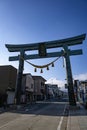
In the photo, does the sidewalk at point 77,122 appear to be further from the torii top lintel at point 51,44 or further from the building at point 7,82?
the building at point 7,82

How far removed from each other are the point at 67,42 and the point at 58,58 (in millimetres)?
3264

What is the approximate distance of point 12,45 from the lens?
28969 millimetres

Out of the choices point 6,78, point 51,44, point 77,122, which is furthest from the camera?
point 6,78

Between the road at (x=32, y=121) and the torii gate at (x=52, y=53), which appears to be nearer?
the road at (x=32, y=121)

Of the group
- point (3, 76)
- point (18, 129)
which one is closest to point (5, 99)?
point (3, 76)

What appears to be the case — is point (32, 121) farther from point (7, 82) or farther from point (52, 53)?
point (7, 82)

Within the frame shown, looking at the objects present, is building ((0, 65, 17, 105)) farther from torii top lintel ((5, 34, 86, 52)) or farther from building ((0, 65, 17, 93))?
torii top lintel ((5, 34, 86, 52))

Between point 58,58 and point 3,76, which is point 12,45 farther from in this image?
point 3,76

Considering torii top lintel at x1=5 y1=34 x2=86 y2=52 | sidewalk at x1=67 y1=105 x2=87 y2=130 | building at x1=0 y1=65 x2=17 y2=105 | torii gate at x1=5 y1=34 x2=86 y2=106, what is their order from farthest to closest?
building at x1=0 y1=65 x2=17 y2=105
torii top lintel at x1=5 y1=34 x2=86 y2=52
torii gate at x1=5 y1=34 x2=86 y2=106
sidewalk at x1=67 y1=105 x2=87 y2=130

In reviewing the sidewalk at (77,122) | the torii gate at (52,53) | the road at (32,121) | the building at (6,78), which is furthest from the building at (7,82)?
the sidewalk at (77,122)

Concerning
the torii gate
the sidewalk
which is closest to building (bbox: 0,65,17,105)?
the torii gate

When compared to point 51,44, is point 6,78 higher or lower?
lower

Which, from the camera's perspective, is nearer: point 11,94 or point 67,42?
point 67,42

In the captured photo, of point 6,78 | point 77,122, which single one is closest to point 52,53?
point 77,122
